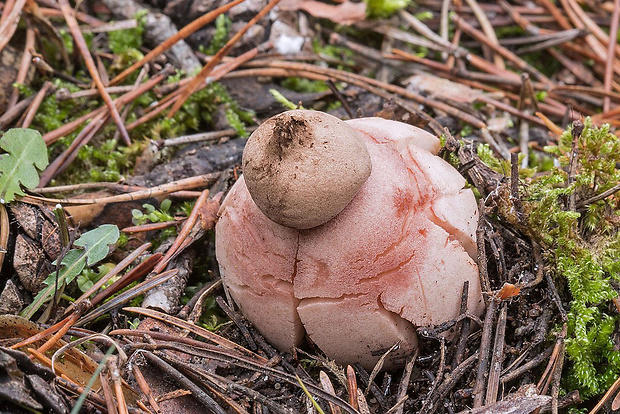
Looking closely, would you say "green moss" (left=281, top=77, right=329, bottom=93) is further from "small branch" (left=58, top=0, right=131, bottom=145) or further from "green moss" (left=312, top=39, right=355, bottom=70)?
"small branch" (left=58, top=0, right=131, bottom=145)

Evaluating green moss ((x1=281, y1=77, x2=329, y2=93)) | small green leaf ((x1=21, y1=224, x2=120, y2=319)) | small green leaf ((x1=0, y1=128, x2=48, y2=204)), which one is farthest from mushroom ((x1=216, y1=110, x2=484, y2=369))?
green moss ((x1=281, y1=77, x2=329, y2=93))

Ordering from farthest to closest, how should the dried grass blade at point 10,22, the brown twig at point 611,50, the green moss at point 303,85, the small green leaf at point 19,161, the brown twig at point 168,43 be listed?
the brown twig at point 611,50 < the green moss at point 303,85 < the brown twig at point 168,43 < the dried grass blade at point 10,22 < the small green leaf at point 19,161

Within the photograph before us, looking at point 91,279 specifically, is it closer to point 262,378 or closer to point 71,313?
point 71,313

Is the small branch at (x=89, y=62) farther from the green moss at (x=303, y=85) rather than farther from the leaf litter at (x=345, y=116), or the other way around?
the green moss at (x=303, y=85)

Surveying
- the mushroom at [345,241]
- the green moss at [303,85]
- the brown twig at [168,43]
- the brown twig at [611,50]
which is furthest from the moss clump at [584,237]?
the brown twig at [168,43]

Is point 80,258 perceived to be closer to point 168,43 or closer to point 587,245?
point 168,43

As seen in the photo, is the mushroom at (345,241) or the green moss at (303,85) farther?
the green moss at (303,85)
